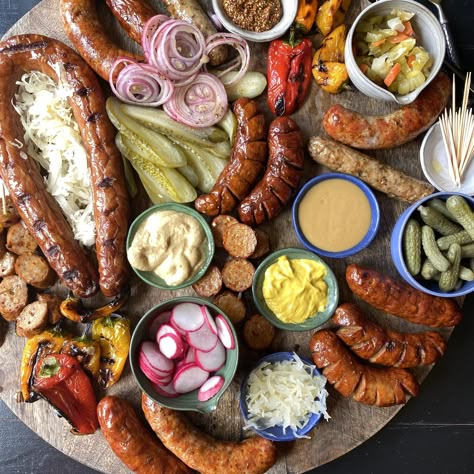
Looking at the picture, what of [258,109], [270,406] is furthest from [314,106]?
[270,406]

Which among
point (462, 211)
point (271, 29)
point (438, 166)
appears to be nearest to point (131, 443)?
point (462, 211)

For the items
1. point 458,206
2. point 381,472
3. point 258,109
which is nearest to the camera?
point 458,206

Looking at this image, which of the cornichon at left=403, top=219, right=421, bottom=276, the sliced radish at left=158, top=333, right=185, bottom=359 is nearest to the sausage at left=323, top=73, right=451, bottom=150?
the cornichon at left=403, top=219, right=421, bottom=276

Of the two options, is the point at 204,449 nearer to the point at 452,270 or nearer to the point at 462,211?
the point at 452,270

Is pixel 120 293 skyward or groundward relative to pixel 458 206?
skyward

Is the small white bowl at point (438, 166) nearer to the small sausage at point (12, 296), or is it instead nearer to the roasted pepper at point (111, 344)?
the roasted pepper at point (111, 344)

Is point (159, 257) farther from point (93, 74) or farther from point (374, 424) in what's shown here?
point (374, 424)

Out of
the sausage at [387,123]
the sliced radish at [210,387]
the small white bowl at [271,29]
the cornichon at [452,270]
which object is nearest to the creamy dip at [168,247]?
the sliced radish at [210,387]
